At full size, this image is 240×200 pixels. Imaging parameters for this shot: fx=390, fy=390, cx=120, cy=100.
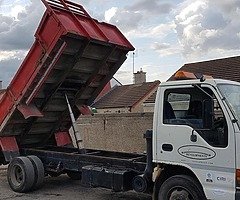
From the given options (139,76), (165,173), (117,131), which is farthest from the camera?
(139,76)

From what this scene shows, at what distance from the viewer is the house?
3006cm

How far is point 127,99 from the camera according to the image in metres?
31.8

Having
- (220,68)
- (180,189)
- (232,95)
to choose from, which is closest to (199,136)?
(232,95)

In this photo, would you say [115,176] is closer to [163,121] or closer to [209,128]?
[163,121]

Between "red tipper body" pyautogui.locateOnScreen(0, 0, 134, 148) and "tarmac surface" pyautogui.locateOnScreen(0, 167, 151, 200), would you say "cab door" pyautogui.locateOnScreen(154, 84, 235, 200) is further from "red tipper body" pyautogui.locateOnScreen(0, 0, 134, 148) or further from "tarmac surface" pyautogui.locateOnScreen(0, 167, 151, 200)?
"red tipper body" pyautogui.locateOnScreen(0, 0, 134, 148)

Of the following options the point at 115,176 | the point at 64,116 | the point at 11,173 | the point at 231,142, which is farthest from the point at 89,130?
Answer: the point at 231,142

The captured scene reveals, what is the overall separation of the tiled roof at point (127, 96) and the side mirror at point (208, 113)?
2363 centimetres

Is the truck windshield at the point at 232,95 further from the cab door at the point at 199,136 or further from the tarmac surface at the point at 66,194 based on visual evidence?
the tarmac surface at the point at 66,194

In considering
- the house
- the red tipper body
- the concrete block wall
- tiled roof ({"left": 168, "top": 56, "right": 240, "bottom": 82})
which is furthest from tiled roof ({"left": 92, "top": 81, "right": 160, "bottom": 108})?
the red tipper body

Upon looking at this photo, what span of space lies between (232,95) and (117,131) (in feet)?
28.1

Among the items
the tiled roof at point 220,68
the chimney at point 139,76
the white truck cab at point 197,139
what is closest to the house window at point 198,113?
the white truck cab at point 197,139

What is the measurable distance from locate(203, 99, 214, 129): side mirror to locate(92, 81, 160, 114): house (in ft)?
75.1

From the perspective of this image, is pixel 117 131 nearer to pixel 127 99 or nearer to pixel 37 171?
pixel 37 171

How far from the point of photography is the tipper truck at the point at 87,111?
5.79 metres
